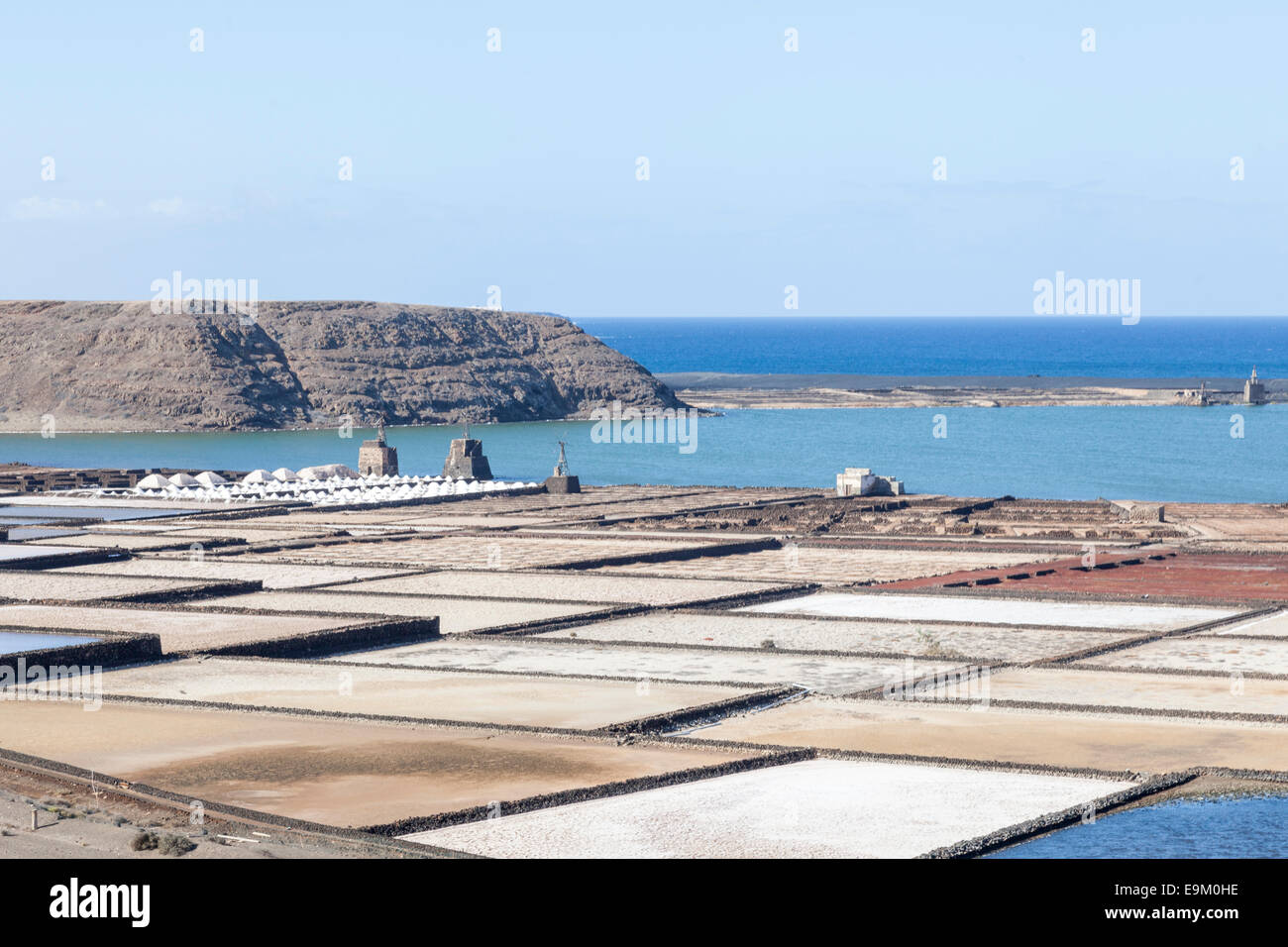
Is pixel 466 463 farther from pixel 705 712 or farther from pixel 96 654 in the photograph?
pixel 705 712

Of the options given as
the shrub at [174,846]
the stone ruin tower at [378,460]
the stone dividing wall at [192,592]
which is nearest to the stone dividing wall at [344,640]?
the stone dividing wall at [192,592]

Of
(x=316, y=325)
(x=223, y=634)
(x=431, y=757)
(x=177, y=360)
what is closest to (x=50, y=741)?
(x=431, y=757)

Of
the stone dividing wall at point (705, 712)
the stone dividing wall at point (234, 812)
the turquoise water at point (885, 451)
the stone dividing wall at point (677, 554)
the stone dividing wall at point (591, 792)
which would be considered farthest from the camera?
the turquoise water at point (885, 451)

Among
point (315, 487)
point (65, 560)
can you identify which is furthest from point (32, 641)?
point (315, 487)

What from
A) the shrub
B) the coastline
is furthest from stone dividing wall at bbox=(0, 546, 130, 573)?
the coastline

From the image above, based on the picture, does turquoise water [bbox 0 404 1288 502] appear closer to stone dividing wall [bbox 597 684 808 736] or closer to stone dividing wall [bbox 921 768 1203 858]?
stone dividing wall [bbox 597 684 808 736]

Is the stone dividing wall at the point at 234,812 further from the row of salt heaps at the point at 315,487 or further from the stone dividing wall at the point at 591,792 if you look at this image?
the row of salt heaps at the point at 315,487
